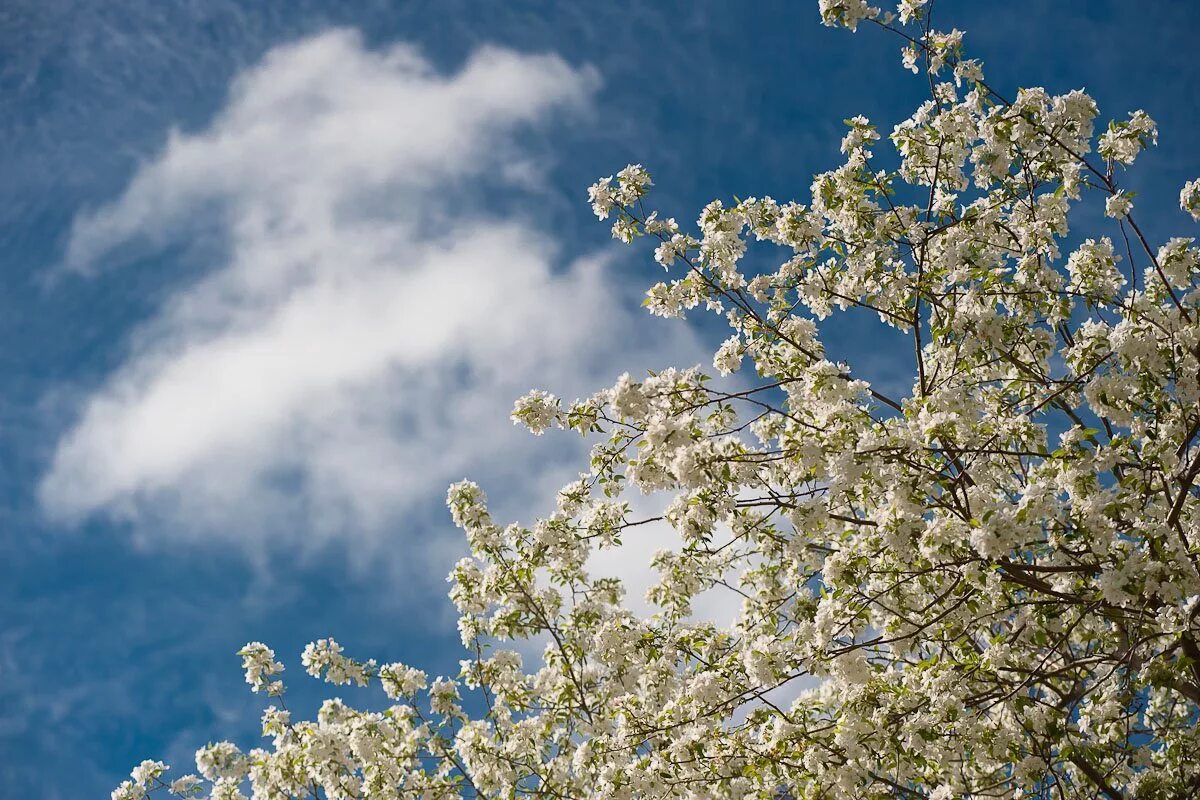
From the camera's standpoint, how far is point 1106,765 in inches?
405

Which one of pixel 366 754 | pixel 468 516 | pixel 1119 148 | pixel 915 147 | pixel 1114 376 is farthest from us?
pixel 366 754

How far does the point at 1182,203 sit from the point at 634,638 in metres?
6.94

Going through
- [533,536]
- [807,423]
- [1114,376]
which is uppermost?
[533,536]

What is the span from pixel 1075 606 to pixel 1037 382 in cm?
218

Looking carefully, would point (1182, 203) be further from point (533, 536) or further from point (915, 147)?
point (533, 536)

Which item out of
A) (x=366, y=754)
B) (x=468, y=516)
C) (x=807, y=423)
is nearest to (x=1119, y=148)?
(x=807, y=423)

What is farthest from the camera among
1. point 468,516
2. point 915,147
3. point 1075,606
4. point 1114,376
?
point 468,516

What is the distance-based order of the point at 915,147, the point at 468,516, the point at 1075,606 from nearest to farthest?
the point at 1075,606, the point at 915,147, the point at 468,516

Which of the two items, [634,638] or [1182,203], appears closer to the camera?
[1182,203]

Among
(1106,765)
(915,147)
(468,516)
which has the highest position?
(915,147)

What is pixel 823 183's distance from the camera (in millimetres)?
10383

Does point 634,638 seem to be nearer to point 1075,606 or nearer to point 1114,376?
point 1075,606

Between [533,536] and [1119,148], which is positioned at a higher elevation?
[1119,148]

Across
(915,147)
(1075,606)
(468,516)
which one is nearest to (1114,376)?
(1075,606)
